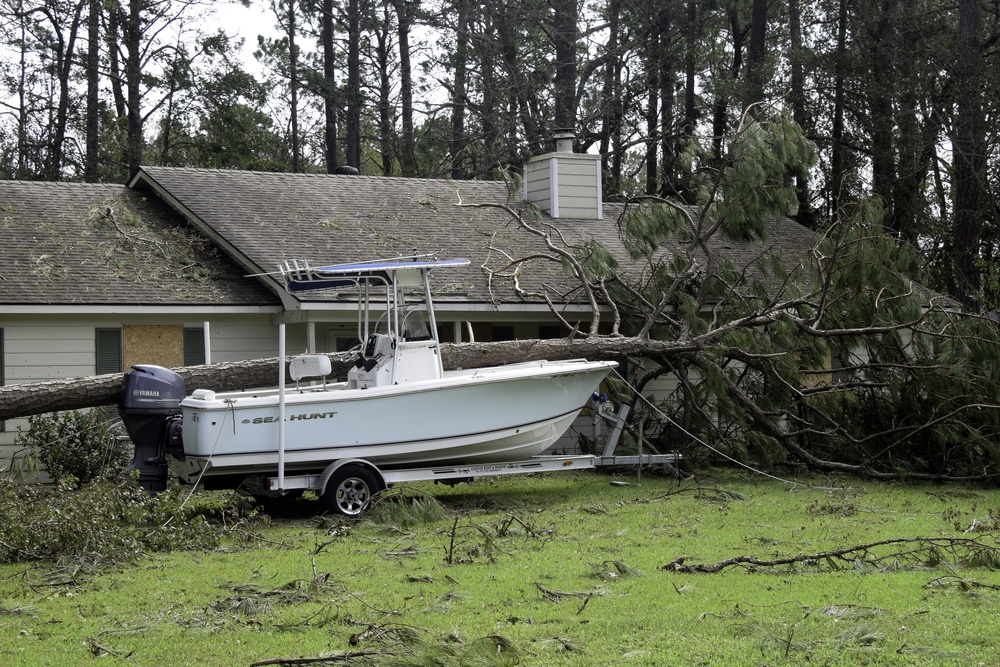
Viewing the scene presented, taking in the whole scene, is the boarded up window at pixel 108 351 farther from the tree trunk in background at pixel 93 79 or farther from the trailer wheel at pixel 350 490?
the tree trunk in background at pixel 93 79

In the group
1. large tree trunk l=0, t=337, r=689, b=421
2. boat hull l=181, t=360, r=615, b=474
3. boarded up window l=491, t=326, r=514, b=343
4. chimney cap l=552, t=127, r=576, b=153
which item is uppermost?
chimney cap l=552, t=127, r=576, b=153

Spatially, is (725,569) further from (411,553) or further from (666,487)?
(666,487)

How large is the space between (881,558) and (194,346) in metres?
10.6

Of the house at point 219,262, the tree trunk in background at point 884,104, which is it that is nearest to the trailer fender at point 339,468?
the house at point 219,262

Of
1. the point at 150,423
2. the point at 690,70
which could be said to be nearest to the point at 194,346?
the point at 150,423

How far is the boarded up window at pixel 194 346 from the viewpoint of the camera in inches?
651

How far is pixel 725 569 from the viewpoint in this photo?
8727 millimetres

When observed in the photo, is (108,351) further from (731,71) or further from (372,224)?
(731,71)

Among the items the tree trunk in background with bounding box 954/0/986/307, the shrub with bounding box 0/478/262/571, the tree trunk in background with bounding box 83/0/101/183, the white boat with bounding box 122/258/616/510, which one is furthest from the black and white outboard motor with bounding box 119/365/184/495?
the tree trunk in background with bounding box 83/0/101/183

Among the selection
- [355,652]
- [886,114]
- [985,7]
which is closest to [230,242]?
[355,652]

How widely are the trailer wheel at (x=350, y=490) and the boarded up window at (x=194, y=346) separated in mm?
5141

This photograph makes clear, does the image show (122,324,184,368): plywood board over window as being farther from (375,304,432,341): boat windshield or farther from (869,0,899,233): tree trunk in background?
(869,0,899,233): tree trunk in background

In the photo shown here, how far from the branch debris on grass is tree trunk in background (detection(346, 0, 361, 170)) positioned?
23.7 m

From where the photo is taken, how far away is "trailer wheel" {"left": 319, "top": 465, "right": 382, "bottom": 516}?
1202 centimetres
